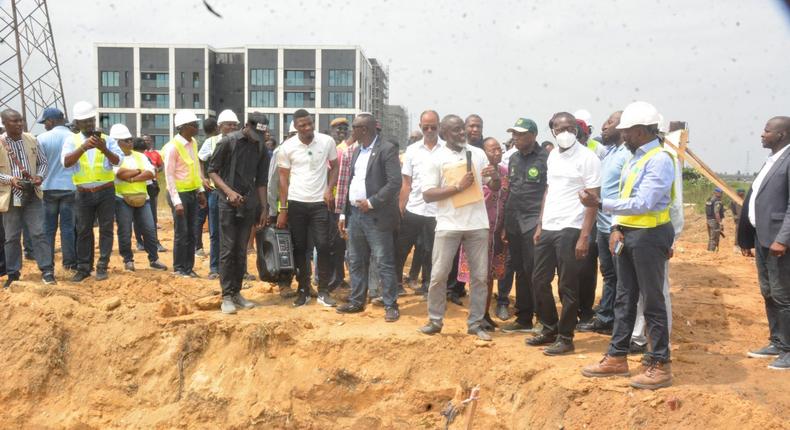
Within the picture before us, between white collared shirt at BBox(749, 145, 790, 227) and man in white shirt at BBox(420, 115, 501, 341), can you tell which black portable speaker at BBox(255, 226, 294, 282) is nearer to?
man in white shirt at BBox(420, 115, 501, 341)

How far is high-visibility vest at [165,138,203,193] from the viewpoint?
7777mm

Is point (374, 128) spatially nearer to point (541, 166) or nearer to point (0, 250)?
point (541, 166)

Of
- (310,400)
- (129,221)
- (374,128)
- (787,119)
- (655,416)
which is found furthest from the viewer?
(129,221)

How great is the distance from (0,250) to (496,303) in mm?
5962

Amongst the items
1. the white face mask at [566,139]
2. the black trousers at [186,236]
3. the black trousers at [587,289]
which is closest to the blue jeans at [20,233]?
the black trousers at [186,236]

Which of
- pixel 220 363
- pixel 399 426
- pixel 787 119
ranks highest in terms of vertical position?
pixel 787 119

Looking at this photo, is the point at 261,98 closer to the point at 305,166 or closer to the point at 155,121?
the point at 155,121

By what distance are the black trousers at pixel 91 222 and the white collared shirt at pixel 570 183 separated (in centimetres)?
516

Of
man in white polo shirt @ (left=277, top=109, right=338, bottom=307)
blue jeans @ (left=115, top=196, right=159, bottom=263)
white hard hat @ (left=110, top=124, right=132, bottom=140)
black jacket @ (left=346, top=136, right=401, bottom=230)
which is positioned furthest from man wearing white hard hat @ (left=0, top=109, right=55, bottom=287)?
black jacket @ (left=346, top=136, right=401, bottom=230)

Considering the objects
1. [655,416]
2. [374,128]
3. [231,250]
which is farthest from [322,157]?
[655,416]

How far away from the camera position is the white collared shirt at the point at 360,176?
20.9 feet

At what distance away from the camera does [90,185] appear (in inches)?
287

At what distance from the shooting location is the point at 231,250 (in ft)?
21.4

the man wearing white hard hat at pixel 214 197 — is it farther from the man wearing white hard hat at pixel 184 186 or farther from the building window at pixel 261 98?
the building window at pixel 261 98
